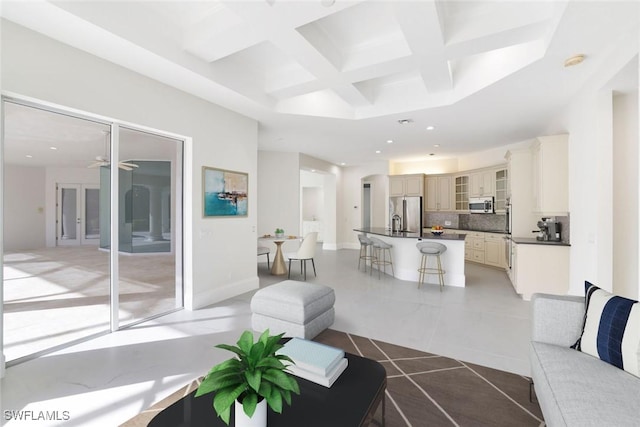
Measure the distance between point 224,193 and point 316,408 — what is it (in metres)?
3.31

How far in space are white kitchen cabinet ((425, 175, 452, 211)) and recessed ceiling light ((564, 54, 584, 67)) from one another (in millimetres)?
5307

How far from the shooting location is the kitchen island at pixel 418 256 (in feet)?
16.3

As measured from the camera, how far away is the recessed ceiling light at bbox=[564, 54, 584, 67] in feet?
8.62

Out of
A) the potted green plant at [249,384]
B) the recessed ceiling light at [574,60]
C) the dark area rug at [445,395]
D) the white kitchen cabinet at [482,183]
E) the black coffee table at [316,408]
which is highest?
the recessed ceiling light at [574,60]

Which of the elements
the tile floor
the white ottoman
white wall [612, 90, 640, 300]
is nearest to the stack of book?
the white ottoman

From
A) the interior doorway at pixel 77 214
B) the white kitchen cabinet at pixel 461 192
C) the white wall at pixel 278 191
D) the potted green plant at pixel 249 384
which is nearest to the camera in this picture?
the potted green plant at pixel 249 384

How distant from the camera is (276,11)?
215 centimetres

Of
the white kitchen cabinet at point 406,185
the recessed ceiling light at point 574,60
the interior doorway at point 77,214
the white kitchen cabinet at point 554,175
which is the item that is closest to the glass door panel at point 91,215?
the interior doorway at point 77,214

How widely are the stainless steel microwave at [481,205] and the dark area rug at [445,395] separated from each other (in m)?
5.30

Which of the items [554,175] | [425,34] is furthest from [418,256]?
[425,34]

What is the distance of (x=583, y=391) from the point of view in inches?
A: 51.0

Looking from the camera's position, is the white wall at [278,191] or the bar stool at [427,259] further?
the white wall at [278,191]

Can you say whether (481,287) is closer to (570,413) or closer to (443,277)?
(443,277)

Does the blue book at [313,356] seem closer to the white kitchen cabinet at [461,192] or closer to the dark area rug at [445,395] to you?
the dark area rug at [445,395]
